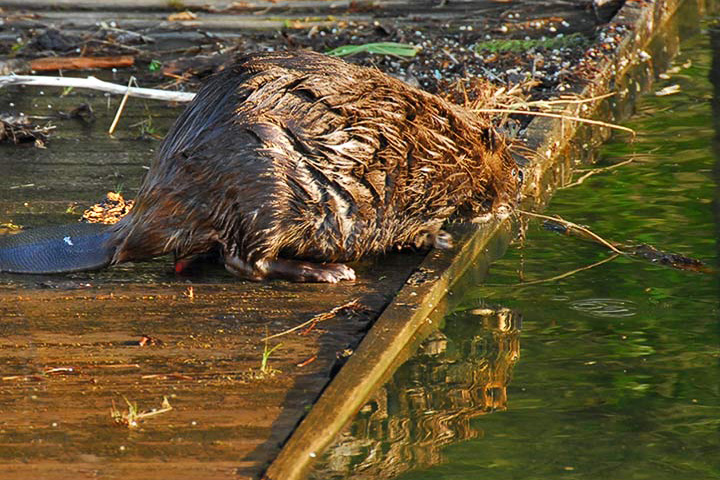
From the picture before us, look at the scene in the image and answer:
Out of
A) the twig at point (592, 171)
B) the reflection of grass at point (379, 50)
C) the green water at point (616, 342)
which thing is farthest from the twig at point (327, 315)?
the reflection of grass at point (379, 50)

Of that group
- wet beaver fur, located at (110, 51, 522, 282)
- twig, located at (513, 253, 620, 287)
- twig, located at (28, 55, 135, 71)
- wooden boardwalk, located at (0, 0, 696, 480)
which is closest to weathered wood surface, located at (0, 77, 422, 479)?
wooden boardwalk, located at (0, 0, 696, 480)

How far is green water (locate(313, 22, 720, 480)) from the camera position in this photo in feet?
8.96

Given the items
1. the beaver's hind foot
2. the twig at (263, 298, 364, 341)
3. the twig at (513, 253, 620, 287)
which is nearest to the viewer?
the twig at (263, 298, 364, 341)

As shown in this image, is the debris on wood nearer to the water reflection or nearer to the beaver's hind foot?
the beaver's hind foot

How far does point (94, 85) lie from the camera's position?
521 cm

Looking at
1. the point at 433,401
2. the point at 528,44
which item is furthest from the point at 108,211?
the point at 528,44

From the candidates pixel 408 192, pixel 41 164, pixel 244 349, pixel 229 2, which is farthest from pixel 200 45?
pixel 244 349

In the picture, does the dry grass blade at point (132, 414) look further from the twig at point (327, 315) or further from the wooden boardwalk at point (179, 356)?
the twig at point (327, 315)

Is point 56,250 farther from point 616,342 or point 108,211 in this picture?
point 616,342

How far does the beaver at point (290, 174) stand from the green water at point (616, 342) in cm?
43

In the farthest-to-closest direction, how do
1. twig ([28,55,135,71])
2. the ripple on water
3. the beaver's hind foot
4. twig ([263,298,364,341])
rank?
1. twig ([28,55,135,71])
2. the beaver's hind foot
3. the ripple on water
4. twig ([263,298,364,341])

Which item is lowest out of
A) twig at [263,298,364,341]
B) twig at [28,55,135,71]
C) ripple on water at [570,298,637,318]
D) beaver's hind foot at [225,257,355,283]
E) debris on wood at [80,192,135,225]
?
ripple on water at [570,298,637,318]

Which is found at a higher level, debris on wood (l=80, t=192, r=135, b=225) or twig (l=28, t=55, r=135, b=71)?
twig (l=28, t=55, r=135, b=71)

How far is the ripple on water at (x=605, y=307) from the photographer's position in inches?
141
